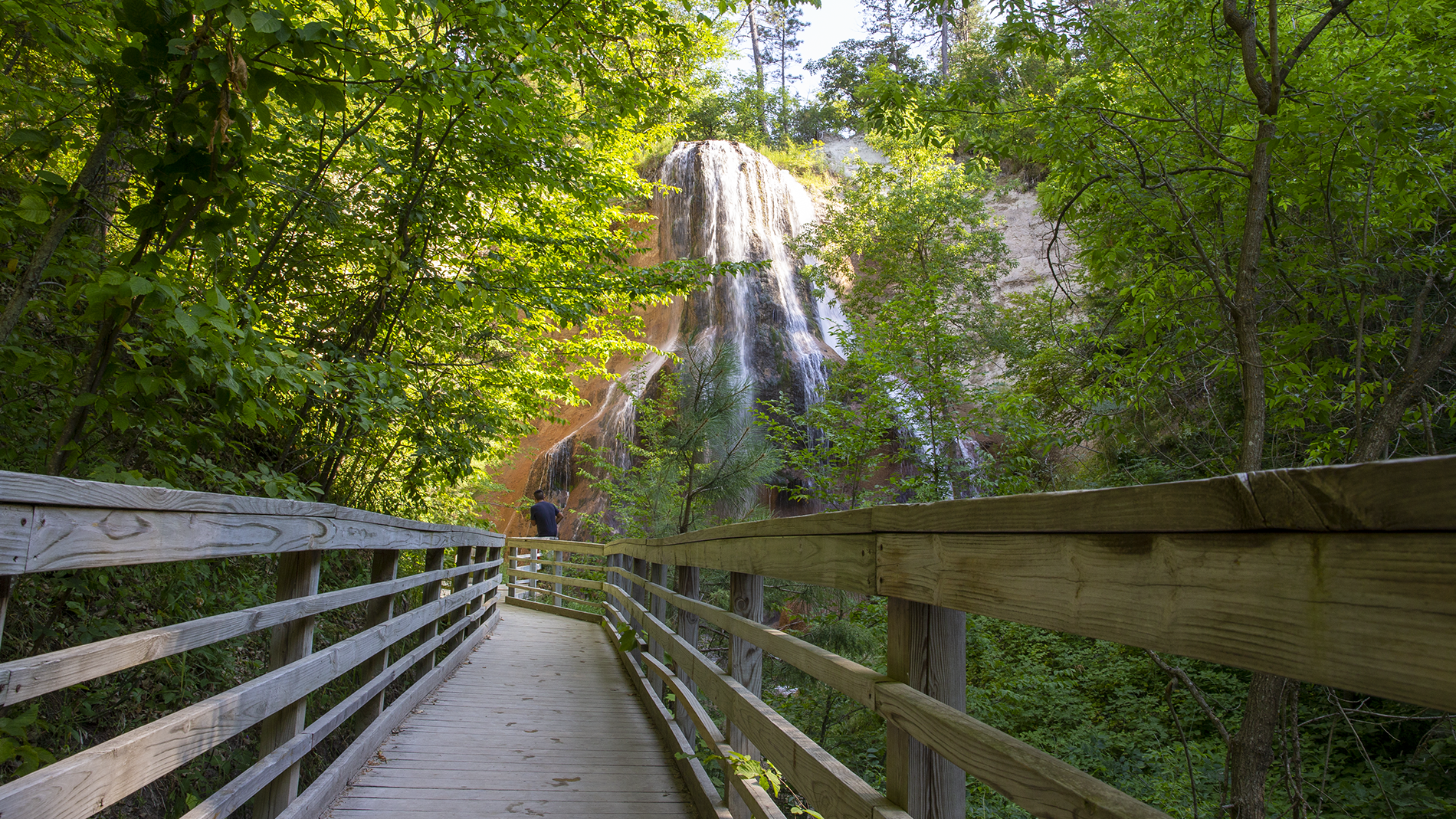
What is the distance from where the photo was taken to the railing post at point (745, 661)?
3.20 m

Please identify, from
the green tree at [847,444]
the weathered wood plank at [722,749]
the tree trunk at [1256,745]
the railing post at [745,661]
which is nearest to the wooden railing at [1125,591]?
the weathered wood plank at [722,749]

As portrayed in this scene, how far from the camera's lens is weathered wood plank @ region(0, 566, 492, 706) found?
146cm

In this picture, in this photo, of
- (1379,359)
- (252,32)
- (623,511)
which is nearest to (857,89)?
(1379,359)

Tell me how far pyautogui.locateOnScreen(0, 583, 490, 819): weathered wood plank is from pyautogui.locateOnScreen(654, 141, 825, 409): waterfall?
16783mm

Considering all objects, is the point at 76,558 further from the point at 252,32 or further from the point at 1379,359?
the point at 1379,359

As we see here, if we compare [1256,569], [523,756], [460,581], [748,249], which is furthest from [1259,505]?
[748,249]

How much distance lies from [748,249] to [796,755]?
2133 cm

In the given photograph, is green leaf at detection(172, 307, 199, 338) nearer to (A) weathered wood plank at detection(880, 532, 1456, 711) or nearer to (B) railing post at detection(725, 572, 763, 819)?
(B) railing post at detection(725, 572, 763, 819)

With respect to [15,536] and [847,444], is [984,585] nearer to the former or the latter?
[15,536]

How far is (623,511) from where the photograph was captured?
472 inches

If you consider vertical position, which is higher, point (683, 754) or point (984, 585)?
point (984, 585)

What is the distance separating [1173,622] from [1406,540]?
0.29m

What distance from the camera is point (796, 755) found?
7.47 ft

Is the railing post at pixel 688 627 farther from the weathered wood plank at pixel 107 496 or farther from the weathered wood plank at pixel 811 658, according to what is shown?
the weathered wood plank at pixel 107 496
